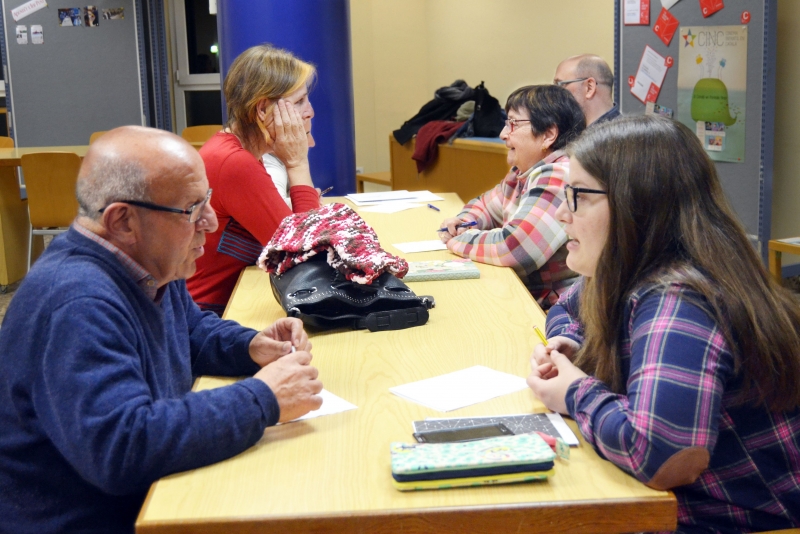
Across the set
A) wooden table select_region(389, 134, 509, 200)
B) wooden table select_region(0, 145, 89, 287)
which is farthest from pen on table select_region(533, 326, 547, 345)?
wooden table select_region(0, 145, 89, 287)

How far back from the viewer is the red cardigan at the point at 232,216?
2291mm

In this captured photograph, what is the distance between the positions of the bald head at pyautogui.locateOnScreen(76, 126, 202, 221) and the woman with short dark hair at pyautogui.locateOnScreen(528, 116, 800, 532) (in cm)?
68

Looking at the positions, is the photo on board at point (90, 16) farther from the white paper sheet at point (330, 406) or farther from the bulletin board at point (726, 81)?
the white paper sheet at point (330, 406)

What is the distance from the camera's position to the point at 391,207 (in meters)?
3.55

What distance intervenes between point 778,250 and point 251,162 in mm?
2382

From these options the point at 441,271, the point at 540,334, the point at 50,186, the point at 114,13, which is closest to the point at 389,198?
the point at 441,271

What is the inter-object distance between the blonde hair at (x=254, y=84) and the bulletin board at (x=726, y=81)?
2.25 m

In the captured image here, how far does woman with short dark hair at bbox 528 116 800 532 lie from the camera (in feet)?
3.64

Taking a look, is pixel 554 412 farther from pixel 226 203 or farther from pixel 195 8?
pixel 195 8

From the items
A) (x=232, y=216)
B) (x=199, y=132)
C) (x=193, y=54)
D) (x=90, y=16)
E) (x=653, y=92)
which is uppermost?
(x=90, y=16)

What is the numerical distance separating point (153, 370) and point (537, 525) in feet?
2.14

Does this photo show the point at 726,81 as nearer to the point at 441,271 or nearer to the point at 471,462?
the point at 441,271

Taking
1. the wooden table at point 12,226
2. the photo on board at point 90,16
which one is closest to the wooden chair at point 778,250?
the wooden table at point 12,226

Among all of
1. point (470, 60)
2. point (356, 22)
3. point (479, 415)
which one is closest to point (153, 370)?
point (479, 415)
